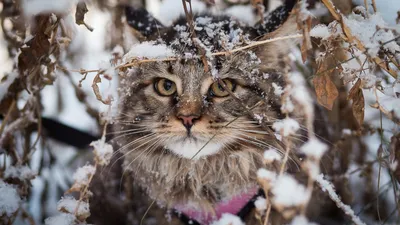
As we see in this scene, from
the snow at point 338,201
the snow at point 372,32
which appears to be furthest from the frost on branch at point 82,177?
the snow at point 372,32

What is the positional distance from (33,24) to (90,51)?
5.19 ft

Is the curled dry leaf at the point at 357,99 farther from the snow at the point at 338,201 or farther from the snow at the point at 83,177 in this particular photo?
the snow at the point at 83,177

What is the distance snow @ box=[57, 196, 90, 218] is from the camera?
5.05ft

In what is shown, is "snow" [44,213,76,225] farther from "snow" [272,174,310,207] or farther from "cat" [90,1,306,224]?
"snow" [272,174,310,207]

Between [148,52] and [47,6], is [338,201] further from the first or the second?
[47,6]

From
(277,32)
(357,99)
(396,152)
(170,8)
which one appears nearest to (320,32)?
(357,99)

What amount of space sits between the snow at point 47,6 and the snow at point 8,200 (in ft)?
2.38

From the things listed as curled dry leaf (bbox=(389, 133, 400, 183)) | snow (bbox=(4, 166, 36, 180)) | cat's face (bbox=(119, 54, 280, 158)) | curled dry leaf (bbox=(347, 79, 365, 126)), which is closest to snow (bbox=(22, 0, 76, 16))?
cat's face (bbox=(119, 54, 280, 158))

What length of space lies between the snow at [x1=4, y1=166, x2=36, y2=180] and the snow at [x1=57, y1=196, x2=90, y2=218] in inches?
16.8

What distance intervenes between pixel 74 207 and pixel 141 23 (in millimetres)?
1069

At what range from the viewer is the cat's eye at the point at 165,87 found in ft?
6.94

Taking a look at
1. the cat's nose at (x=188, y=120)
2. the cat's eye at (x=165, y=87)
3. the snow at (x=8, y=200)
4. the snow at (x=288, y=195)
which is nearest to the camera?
the snow at (x=288, y=195)

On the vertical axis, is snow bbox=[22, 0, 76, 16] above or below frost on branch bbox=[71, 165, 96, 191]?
above

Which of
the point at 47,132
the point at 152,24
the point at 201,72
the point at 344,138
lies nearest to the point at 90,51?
the point at 47,132
